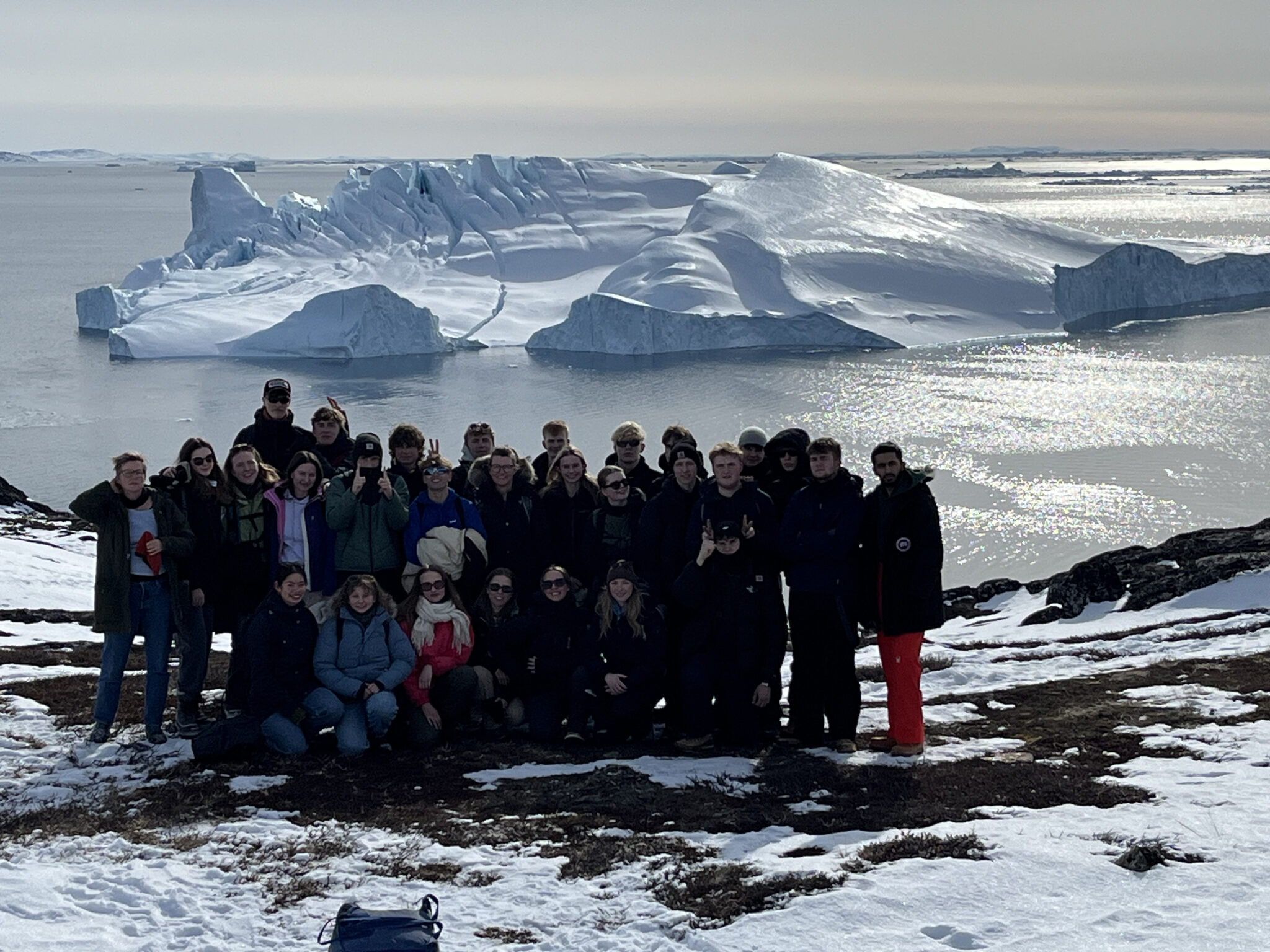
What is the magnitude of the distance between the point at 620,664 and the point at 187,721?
2331 mm

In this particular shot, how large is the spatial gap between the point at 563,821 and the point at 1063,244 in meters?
42.3

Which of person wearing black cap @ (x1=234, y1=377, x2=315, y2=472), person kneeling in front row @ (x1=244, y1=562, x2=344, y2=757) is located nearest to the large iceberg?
person wearing black cap @ (x1=234, y1=377, x2=315, y2=472)

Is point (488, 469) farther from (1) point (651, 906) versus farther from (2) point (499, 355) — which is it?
(2) point (499, 355)

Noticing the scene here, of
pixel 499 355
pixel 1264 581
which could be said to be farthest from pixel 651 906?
pixel 499 355

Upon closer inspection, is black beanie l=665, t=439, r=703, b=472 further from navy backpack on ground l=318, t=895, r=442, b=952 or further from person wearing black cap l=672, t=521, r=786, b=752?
navy backpack on ground l=318, t=895, r=442, b=952

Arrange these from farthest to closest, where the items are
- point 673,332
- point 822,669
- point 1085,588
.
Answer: point 673,332, point 1085,588, point 822,669

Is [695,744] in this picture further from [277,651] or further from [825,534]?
[277,651]

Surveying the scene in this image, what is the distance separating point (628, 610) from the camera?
6539 mm

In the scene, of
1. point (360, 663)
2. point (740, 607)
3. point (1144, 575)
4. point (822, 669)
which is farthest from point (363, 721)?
point (1144, 575)

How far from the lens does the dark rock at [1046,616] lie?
11070mm

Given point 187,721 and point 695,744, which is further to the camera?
point 187,721

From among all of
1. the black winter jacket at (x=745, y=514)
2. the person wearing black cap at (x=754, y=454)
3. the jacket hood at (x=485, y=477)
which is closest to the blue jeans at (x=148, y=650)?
the jacket hood at (x=485, y=477)

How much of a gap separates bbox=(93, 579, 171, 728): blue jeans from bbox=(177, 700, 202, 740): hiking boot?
0.34 ft

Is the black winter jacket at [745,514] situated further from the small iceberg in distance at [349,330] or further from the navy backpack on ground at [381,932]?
the small iceberg in distance at [349,330]
